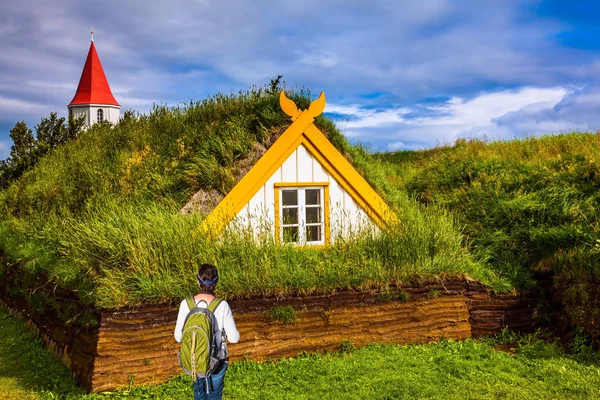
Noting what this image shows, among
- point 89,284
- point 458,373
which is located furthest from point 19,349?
point 458,373

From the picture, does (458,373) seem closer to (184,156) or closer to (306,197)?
(306,197)

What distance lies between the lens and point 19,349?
395 inches

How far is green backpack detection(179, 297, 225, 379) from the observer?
4727 millimetres

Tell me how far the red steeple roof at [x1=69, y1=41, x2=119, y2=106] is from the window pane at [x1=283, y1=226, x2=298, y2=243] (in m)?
43.4

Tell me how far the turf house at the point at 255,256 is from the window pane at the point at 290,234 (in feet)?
0.12

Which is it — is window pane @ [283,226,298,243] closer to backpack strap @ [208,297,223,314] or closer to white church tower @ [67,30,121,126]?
backpack strap @ [208,297,223,314]

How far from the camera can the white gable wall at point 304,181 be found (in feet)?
30.5

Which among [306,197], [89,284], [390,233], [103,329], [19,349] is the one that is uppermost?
[306,197]

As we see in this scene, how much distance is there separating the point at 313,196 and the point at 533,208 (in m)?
4.76

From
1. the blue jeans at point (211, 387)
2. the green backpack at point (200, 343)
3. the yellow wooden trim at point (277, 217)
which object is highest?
the yellow wooden trim at point (277, 217)

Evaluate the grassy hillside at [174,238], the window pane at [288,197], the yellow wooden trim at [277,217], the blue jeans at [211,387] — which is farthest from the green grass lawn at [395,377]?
the window pane at [288,197]

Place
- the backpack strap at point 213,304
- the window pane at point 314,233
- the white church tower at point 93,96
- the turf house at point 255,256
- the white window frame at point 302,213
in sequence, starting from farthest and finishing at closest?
1. the white church tower at point 93,96
2. the window pane at point 314,233
3. the white window frame at point 302,213
4. the turf house at point 255,256
5. the backpack strap at point 213,304

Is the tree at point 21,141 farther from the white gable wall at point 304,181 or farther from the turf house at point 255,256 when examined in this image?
the white gable wall at point 304,181

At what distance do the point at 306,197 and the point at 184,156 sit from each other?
290 centimetres
